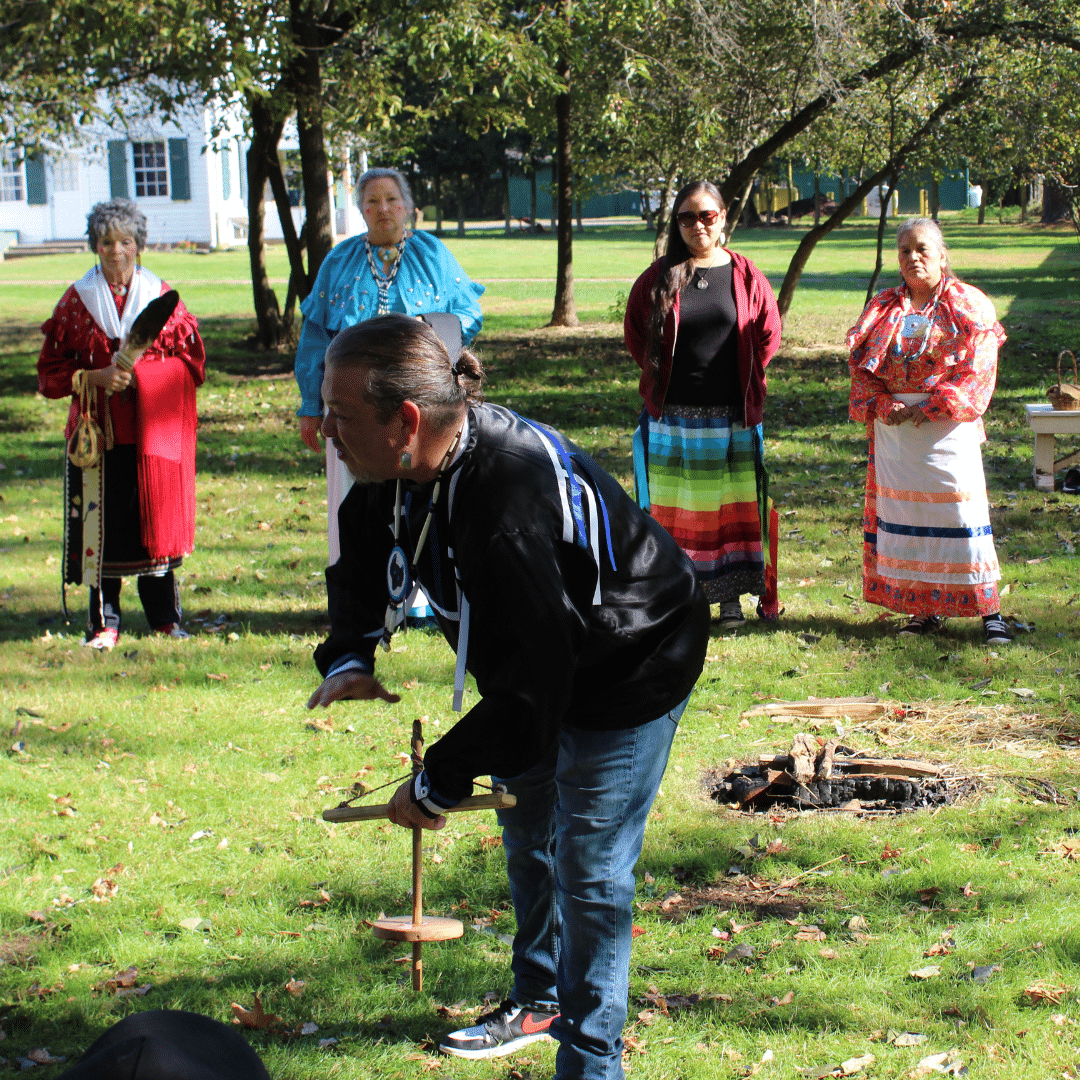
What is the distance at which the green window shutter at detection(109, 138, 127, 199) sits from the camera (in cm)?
3612

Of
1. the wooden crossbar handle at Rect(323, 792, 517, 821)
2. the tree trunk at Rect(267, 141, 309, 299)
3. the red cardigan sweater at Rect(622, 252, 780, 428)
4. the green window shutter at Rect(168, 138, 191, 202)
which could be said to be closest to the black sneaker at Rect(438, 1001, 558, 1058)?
the wooden crossbar handle at Rect(323, 792, 517, 821)

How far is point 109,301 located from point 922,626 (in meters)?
4.48

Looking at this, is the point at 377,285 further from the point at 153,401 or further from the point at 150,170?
the point at 150,170

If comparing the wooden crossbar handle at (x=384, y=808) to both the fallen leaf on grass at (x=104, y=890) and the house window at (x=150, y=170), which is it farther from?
the house window at (x=150, y=170)

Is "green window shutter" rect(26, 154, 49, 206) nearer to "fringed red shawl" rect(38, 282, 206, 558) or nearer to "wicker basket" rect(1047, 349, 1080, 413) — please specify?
"fringed red shawl" rect(38, 282, 206, 558)

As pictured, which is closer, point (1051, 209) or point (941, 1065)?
point (941, 1065)

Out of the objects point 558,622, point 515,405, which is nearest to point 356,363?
point 558,622

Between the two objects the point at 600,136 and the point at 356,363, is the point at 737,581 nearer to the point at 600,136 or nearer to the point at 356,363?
the point at 356,363

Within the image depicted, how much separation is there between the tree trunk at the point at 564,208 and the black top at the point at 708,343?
10.2m

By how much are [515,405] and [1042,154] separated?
7.19 meters

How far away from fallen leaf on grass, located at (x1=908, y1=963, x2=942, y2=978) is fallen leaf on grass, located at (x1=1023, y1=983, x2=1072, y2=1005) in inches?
9.4

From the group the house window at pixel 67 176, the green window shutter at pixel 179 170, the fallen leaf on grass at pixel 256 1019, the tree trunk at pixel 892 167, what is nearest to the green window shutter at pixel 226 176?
the green window shutter at pixel 179 170

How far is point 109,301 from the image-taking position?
620 centimetres

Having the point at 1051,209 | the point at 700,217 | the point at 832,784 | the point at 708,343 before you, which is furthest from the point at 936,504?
the point at 1051,209
